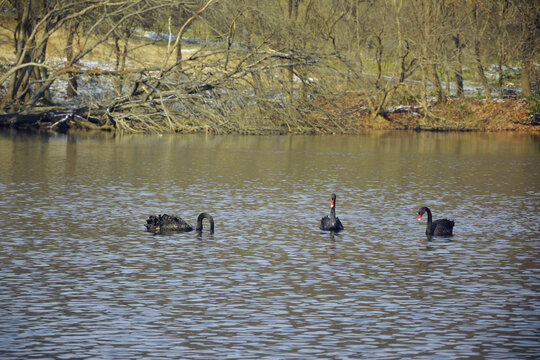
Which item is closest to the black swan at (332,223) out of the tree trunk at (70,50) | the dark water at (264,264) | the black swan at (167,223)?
the dark water at (264,264)

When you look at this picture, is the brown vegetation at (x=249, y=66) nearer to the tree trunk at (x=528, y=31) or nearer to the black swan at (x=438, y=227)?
the tree trunk at (x=528, y=31)

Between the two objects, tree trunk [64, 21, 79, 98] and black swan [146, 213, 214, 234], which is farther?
tree trunk [64, 21, 79, 98]

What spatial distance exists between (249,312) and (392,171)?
62.3 ft

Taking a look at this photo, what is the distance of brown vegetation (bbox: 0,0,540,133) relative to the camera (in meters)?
42.3

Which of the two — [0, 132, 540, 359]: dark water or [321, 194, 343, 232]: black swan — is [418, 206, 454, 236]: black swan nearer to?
[0, 132, 540, 359]: dark water

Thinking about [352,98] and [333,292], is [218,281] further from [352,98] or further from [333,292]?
[352,98]

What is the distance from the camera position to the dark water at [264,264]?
30.9ft

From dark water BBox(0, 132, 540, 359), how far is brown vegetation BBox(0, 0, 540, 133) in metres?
13.9

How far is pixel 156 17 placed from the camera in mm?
44031

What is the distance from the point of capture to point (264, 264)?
1368cm

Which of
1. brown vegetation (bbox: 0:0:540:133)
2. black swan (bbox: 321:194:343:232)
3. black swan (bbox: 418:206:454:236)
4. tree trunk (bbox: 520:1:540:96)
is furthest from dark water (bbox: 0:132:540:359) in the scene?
tree trunk (bbox: 520:1:540:96)

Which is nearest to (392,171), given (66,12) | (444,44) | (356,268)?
(356,268)

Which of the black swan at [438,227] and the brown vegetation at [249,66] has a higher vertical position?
the brown vegetation at [249,66]

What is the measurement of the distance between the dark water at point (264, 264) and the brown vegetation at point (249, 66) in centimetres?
1389
